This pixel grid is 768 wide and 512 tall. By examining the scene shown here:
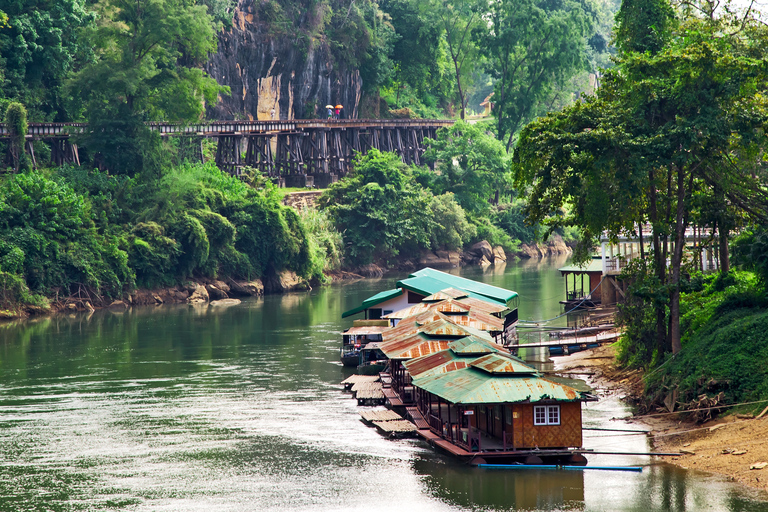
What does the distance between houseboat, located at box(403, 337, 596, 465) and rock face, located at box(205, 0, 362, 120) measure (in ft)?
217

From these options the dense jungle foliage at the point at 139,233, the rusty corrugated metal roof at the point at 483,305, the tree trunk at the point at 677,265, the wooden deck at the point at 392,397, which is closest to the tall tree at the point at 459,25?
the dense jungle foliage at the point at 139,233

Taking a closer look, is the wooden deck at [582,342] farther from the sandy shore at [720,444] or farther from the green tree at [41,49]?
the green tree at [41,49]

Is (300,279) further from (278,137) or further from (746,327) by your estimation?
(746,327)

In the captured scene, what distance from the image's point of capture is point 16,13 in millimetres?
71062

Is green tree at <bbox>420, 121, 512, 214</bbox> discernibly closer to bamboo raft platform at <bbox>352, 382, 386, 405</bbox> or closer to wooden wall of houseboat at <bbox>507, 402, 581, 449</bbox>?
bamboo raft platform at <bbox>352, 382, 386, 405</bbox>

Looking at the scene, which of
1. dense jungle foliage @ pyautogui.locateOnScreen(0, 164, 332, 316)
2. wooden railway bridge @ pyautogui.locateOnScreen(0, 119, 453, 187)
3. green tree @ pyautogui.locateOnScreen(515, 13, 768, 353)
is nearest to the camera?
green tree @ pyautogui.locateOnScreen(515, 13, 768, 353)

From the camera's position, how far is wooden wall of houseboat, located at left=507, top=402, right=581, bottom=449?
26.3 meters

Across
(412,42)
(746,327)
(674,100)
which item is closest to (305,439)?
(746,327)

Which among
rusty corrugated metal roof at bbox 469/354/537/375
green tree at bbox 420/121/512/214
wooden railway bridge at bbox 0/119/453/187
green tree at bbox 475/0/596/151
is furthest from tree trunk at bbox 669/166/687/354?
green tree at bbox 475/0/596/151

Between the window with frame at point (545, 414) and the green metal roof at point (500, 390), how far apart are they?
1.27ft

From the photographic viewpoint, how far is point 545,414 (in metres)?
26.4

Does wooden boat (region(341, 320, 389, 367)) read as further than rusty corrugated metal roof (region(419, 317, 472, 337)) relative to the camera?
Yes

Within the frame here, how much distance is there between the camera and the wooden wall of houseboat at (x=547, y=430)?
2633cm

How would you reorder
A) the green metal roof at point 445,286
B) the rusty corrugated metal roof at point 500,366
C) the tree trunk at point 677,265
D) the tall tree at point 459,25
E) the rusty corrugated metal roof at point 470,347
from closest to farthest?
the rusty corrugated metal roof at point 500,366
the rusty corrugated metal roof at point 470,347
the tree trunk at point 677,265
the green metal roof at point 445,286
the tall tree at point 459,25
